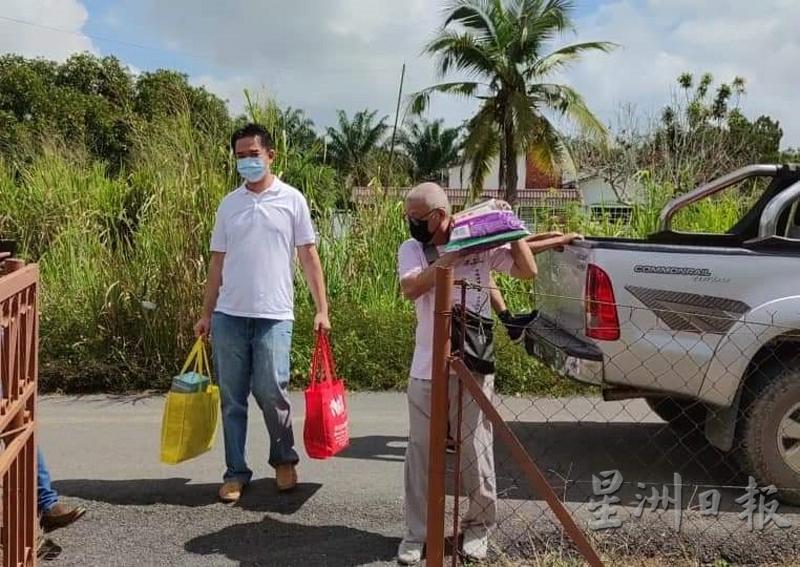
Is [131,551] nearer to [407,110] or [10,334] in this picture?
[10,334]

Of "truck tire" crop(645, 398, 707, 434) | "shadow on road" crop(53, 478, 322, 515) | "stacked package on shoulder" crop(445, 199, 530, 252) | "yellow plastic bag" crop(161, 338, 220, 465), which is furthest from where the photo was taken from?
"truck tire" crop(645, 398, 707, 434)

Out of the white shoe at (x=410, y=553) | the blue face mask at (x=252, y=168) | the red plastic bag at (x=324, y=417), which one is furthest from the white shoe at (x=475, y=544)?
the blue face mask at (x=252, y=168)

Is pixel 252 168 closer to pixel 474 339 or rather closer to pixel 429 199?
pixel 429 199

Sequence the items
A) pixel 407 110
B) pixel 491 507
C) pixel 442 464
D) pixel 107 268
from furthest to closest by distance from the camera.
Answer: pixel 407 110 < pixel 107 268 < pixel 491 507 < pixel 442 464

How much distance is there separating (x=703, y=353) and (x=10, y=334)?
3.32m

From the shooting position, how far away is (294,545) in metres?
3.90

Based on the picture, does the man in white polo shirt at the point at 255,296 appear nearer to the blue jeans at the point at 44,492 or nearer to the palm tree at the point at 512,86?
the blue jeans at the point at 44,492

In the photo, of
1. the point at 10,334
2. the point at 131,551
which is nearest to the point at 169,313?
the point at 131,551

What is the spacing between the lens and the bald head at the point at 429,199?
3.41 meters

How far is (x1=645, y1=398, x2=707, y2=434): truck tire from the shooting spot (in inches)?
198

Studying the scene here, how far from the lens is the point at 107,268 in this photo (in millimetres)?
7789

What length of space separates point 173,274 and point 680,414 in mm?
4427

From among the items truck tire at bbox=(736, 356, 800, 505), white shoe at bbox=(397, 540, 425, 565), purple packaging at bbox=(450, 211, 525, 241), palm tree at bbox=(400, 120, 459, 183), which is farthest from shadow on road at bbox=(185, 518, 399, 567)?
palm tree at bbox=(400, 120, 459, 183)

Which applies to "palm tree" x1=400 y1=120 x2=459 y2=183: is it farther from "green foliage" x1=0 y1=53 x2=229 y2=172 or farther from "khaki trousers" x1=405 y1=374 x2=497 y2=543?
"khaki trousers" x1=405 y1=374 x2=497 y2=543
